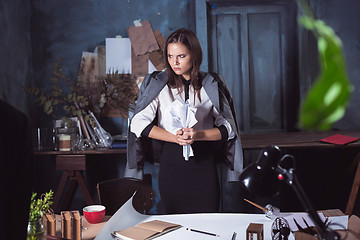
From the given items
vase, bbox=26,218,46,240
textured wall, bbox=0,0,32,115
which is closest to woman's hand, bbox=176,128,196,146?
vase, bbox=26,218,46,240

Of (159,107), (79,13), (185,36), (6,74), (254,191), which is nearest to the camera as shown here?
(254,191)

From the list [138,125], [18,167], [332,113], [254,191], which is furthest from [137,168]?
[332,113]

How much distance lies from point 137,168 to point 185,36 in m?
0.96

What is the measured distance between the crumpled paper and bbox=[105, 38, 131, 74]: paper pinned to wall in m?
Answer: 1.64

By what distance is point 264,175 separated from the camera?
1.00 metres

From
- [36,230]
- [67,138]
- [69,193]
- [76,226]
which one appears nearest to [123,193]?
[76,226]

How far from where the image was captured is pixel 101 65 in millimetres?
3697

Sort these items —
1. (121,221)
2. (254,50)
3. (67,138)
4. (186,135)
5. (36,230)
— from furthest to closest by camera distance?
1. (254,50)
2. (67,138)
3. (186,135)
4. (121,221)
5. (36,230)

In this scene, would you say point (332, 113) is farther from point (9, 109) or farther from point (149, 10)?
point (149, 10)

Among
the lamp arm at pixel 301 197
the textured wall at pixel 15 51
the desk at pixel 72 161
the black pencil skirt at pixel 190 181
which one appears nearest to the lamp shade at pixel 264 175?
the lamp arm at pixel 301 197

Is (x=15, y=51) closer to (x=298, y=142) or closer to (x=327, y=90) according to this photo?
(x=298, y=142)

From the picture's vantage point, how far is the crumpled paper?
2.18 m

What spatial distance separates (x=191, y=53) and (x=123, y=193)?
924 mm

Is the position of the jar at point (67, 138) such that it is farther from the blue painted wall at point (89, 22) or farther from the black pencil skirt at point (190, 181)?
the black pencil skirt at point (190, 181)
